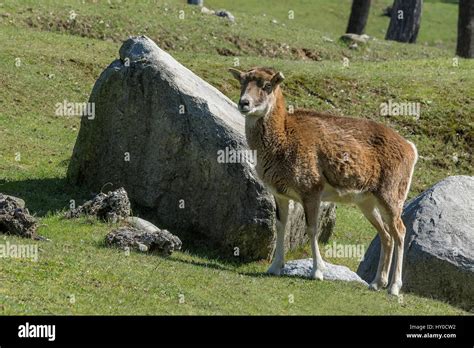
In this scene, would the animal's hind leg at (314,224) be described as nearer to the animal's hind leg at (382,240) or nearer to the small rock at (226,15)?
the animal's hind leg at (382,240)

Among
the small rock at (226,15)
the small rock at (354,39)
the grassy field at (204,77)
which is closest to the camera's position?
the grassy field at (204,77)

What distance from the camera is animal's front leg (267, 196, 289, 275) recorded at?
1786 centimetres

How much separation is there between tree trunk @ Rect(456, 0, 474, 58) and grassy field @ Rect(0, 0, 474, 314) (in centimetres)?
137

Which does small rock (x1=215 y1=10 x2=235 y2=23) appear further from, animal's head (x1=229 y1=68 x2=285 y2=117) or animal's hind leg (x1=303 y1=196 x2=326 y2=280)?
animal's hind leg (x1=303 y1=196 x2=326 y2=280)

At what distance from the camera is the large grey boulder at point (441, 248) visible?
1855 centimetres

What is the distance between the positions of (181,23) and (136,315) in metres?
29.0

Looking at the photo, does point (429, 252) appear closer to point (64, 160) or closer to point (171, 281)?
point (171, 281)

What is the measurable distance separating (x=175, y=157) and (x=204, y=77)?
12037 millimetres

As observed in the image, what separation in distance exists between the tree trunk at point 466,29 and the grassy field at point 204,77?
1.37 meters

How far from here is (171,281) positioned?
15633mm

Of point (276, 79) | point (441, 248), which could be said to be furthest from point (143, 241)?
point (441, 248)

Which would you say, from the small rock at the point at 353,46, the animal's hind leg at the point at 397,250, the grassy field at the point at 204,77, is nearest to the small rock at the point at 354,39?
the small rock at the point at 353,46
